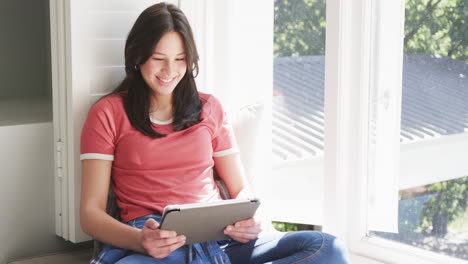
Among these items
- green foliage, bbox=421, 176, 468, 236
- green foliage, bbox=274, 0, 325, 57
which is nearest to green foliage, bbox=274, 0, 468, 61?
green foliage, bbox=274, 0, 325, 57

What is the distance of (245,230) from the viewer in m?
1.80

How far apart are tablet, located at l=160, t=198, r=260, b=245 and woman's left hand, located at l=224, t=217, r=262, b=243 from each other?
13 millimetres

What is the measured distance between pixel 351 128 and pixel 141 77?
2.34 feet

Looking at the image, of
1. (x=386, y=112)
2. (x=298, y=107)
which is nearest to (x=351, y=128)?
(x=386, y=112)

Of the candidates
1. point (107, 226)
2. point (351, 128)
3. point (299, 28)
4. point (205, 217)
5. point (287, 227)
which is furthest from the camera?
point (287, 227)

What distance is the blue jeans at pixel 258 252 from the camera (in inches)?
69.6

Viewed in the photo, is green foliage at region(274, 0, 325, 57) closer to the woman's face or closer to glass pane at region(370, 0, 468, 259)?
glass pane at region(370, 0, 468, 259)

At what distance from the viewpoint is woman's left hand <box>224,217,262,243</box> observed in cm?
178

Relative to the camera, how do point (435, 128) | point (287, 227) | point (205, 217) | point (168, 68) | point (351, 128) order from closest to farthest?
point (205, 217) < point (168, 68) < point (435, 128) < point (351, 128) < point (287, 227)

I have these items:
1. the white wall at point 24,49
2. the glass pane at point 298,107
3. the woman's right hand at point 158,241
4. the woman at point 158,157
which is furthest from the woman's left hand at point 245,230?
the white wall at point 24,49

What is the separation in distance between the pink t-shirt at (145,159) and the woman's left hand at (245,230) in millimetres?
171

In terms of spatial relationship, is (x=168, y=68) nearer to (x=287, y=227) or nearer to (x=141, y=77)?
(x=141, y=77)

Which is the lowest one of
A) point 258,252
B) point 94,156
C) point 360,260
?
point 360,260

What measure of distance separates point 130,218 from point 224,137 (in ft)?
1.21
